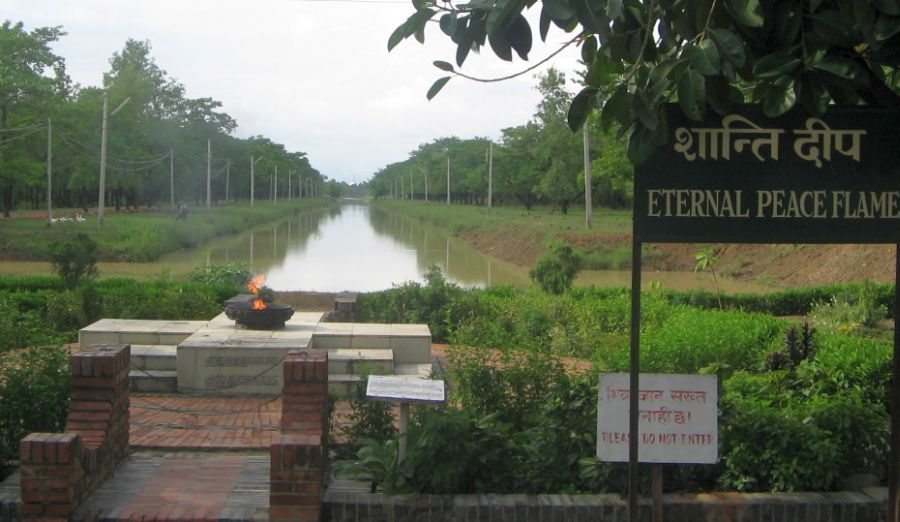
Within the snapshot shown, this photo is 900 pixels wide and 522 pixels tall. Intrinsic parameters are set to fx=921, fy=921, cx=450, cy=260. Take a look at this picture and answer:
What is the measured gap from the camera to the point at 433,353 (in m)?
10.8

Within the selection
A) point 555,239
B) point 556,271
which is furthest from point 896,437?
point 555,239

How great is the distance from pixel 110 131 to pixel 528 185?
3392 centimetres

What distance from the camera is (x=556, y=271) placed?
15.6 m

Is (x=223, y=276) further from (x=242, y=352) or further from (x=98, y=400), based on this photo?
(x=98, y=400)

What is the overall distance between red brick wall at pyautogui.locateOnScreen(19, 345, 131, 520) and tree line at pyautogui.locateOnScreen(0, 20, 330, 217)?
34310mm

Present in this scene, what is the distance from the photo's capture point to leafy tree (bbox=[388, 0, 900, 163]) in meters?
3.02

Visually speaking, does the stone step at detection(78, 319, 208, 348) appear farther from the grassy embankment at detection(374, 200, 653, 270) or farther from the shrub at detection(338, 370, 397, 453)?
the grassy embankment at detection(374, 200, 653, 270)

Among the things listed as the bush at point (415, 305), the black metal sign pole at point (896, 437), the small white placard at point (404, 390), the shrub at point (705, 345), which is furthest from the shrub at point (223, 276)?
the black metal sign pole at point (896, 437)

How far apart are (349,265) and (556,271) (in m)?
17.9

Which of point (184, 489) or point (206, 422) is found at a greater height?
point (184, 489)

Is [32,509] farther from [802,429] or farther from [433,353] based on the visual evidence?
[433,353]

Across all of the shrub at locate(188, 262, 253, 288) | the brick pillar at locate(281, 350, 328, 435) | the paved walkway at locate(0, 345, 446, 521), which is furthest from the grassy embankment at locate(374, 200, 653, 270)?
the brick pillar at locate(281, 350, 328, 435)

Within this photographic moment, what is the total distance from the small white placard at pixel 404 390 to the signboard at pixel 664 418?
0.87 meters

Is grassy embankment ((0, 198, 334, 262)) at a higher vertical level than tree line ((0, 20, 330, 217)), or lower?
lower
